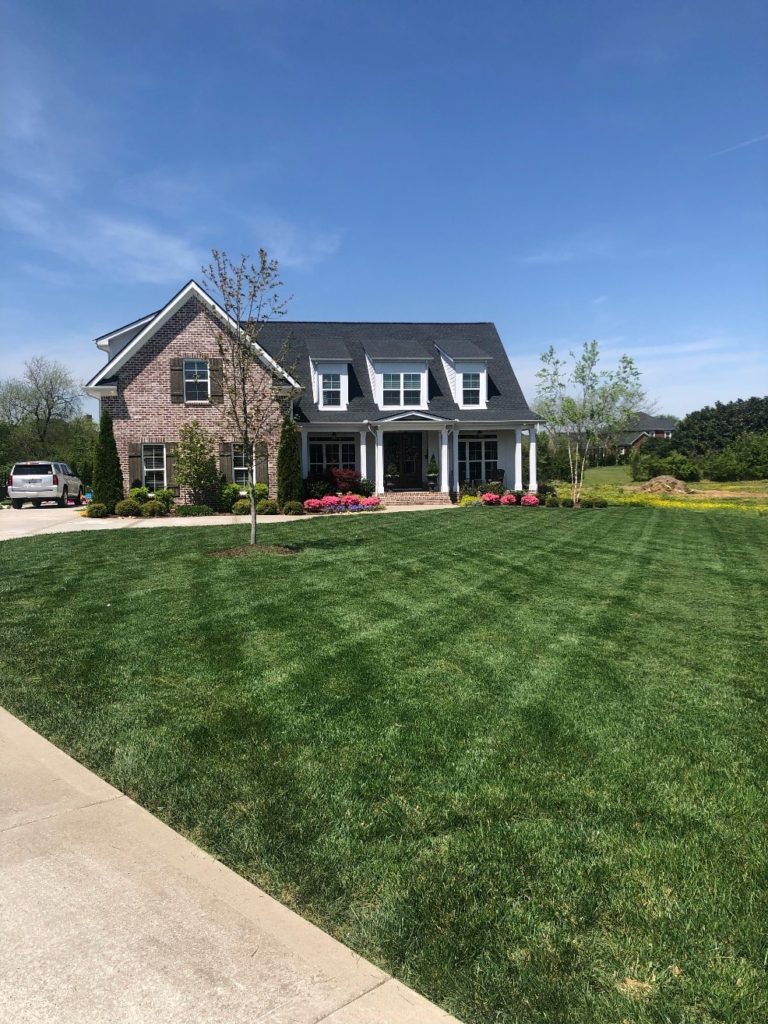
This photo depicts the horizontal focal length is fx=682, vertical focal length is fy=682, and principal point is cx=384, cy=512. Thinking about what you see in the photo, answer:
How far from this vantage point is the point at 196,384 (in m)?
22.7

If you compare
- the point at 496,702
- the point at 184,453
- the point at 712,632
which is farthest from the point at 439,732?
the point at 184,453

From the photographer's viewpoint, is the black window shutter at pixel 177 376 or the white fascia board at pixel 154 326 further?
the black window shutter at pixel 177 376

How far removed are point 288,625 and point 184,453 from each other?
16.7 metres

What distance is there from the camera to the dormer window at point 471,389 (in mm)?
27172

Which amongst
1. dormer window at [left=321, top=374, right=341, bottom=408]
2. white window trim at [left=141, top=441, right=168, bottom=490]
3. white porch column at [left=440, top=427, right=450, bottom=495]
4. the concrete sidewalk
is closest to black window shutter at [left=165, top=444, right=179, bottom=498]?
white window trim at [left=141, top=441, right=168, bottom=490]

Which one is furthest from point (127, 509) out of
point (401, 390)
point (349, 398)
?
point (401, 390)

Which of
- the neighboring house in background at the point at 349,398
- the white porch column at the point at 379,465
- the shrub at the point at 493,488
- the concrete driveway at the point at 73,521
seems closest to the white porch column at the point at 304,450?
the neighboring house in background at the point at 349,398

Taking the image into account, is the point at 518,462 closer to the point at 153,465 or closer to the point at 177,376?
the point at 177,376

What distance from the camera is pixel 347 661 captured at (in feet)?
17.4

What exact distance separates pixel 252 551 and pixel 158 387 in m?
13.6

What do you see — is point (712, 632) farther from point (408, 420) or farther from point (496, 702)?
point (408, 420)

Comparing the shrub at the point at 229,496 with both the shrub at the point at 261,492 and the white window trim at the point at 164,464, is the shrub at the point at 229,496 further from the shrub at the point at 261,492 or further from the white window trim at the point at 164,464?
the white window trim at the point at 164,464

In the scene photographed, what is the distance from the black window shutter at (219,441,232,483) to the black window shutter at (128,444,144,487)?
2599 mm

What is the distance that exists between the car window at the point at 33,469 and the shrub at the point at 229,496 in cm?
714
